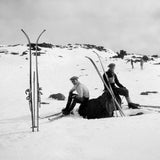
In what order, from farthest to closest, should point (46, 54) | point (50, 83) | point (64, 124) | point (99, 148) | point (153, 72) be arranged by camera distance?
1. point (46, 54)
2. point (153, 72)
3. point (50, 83)
4. point (64, 124)
5. point (99, 148)

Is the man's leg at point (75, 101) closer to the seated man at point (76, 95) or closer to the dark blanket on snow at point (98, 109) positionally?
the seated man at point (76, 95)

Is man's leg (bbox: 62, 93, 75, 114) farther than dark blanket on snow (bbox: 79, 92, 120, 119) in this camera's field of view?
No

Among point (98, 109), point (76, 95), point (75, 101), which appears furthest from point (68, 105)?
point (98, 109)

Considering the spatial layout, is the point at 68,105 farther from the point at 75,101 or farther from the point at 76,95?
the point at 76,95

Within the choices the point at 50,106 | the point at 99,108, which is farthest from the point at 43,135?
the point at 50,106

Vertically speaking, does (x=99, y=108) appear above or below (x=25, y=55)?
below

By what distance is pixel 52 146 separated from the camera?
5664 millimetres

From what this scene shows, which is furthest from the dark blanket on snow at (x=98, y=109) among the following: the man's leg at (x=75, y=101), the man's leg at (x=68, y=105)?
the man's leg at (x=68, y=105)

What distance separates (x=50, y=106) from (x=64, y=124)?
5128 millimetres

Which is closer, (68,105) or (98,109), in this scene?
(68,105)

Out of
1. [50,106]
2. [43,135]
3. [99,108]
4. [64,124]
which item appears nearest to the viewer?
[43,135]

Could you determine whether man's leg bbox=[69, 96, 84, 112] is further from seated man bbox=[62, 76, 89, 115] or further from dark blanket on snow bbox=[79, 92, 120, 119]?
dark blanket on snow bbox=[79, 92, 120, 119]

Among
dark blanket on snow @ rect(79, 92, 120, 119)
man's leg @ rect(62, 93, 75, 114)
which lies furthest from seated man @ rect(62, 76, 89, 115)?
dark blanket on snow @ rect(79, 92, 120, 119)

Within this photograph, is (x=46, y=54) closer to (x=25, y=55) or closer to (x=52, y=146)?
(x=25, y=55)
